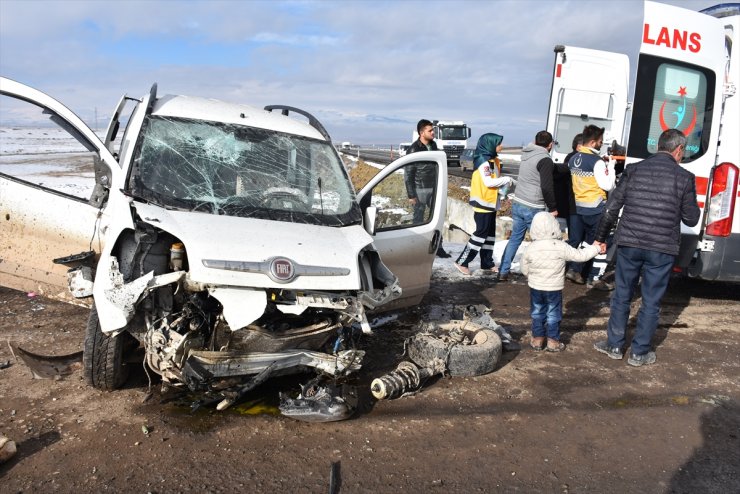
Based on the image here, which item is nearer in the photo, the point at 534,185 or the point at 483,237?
the point at 534,185

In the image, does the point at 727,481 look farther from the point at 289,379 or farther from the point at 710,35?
the point at 710,35

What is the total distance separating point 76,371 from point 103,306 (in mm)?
1293

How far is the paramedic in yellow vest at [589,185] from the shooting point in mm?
6980

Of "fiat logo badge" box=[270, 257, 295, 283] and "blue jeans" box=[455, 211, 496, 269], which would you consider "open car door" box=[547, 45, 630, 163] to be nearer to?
"blue jeans" box=[455, 211, 496, 269]

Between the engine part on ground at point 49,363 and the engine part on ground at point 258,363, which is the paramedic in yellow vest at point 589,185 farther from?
the engine part on ground at point 49,363

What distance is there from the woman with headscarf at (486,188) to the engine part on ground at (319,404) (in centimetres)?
443

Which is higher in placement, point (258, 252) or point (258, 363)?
point (258, 252)

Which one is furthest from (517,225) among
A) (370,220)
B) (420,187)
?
(370,220)

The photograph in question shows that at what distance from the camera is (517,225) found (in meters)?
7.62

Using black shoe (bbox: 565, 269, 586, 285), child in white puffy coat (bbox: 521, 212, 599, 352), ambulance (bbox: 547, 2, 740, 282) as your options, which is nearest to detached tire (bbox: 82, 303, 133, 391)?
child in white puffy coat (bbox: 521, 212, 599, 352)

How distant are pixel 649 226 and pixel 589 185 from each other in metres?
2.37

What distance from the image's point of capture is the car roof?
15.7 feet

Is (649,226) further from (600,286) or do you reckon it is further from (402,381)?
(600,286)

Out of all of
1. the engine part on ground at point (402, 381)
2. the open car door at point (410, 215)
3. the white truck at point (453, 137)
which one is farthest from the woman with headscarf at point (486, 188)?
the white truck at point (453, 137)
